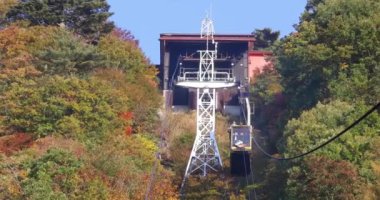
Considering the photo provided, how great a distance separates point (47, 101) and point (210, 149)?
26.1ft

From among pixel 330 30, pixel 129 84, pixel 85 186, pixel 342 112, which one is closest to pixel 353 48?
pixel 330 30

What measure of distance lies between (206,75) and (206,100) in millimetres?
2212

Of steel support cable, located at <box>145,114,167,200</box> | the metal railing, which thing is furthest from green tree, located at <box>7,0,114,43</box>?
steel support cable, located at <box>145,114,167,200</box>

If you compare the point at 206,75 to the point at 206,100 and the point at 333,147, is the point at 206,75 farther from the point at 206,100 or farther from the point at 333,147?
the point at 333,147

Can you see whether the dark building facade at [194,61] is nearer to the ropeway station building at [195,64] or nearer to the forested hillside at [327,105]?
the ropeway station building at [195,64]

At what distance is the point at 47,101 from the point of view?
4450 centimetres

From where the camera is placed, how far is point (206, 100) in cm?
5378

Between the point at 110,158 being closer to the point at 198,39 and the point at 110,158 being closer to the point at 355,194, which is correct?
the point at 355,194

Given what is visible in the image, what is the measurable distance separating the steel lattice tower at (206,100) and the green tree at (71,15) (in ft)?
12.5

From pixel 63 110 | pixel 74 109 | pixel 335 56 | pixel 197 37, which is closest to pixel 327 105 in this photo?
pixel 335 56

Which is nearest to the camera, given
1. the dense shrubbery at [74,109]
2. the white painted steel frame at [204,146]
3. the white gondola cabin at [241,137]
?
the white gondola cabin at [241,137]

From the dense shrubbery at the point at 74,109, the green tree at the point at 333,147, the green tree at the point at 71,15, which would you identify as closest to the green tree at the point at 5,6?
the dense shrubbery at the point at 74,109

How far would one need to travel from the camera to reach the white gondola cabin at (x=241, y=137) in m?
38.6

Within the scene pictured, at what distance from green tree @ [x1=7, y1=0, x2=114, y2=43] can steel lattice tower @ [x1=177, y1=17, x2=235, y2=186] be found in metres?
3.82
